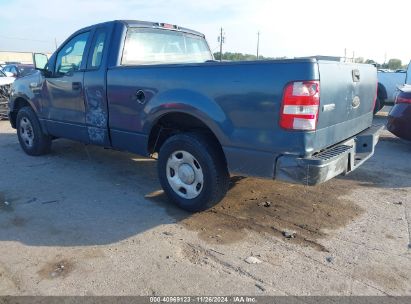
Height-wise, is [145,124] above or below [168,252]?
above

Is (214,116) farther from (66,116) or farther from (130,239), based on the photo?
(66,116)

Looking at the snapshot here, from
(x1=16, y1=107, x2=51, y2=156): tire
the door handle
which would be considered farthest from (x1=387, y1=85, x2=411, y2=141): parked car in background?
(x1=16, y1=107, x2=51, y2=156): tire

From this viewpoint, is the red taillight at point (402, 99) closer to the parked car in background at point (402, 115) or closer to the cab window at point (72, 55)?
the parked car in background at point (402, 115)

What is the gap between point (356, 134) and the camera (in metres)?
4.29

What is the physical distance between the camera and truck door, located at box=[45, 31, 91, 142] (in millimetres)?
5180

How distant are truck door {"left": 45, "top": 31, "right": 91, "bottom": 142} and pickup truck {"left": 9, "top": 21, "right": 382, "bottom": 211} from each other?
16 millimetres

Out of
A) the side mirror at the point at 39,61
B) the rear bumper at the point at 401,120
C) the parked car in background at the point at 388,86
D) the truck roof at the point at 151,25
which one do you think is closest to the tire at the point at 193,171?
the truck roof at the point at 151,25

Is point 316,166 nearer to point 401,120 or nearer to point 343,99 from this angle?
point 343,99

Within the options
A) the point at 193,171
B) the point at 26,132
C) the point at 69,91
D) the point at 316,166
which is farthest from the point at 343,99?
the point at 26,132

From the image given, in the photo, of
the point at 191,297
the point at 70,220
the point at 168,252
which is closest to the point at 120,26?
the point at 70,220

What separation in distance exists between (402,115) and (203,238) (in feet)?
16.5

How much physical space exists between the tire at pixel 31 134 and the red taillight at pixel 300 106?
14.9ft

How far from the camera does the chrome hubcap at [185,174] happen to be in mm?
4012

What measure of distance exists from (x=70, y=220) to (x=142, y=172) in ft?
5.80
